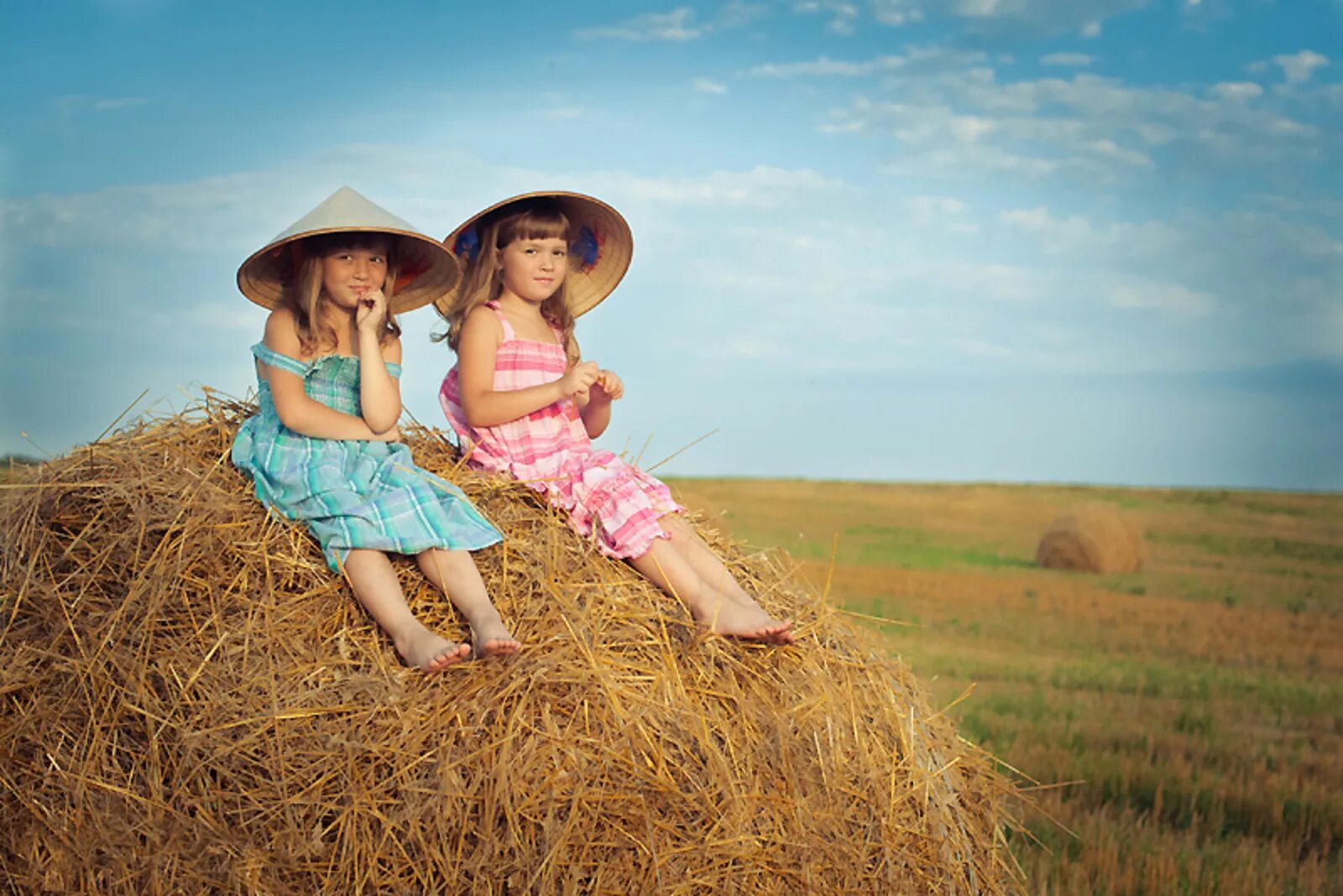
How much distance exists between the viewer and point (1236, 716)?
32.9 ft

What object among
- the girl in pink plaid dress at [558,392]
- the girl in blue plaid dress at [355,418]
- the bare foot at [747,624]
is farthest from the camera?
the girl in pink plaid dress at [558,392]

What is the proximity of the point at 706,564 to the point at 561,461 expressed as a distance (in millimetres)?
707

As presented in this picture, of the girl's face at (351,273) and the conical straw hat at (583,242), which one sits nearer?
the girl's face at (351,273)

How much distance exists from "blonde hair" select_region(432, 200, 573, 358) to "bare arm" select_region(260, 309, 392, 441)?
579mm

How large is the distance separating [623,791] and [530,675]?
451 mm

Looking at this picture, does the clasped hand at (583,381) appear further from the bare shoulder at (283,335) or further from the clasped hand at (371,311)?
the bare shoulder at (283,335)

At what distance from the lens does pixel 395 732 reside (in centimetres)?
353

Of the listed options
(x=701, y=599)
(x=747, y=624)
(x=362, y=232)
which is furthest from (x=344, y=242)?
(x=747, y=624)

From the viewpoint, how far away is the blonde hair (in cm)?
474

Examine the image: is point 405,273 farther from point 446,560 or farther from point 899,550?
point 899,550

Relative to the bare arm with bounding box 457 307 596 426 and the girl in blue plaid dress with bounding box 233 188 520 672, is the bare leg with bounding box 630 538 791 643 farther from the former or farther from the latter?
the bare arm with bounding box 457 307 596 426

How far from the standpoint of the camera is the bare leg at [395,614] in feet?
11.9

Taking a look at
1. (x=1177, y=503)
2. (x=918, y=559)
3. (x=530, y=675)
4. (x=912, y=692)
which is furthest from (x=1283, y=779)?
(x=1177, y=503)

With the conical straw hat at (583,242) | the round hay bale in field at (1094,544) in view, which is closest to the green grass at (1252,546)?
the round hay bale in field at (1094,544)
